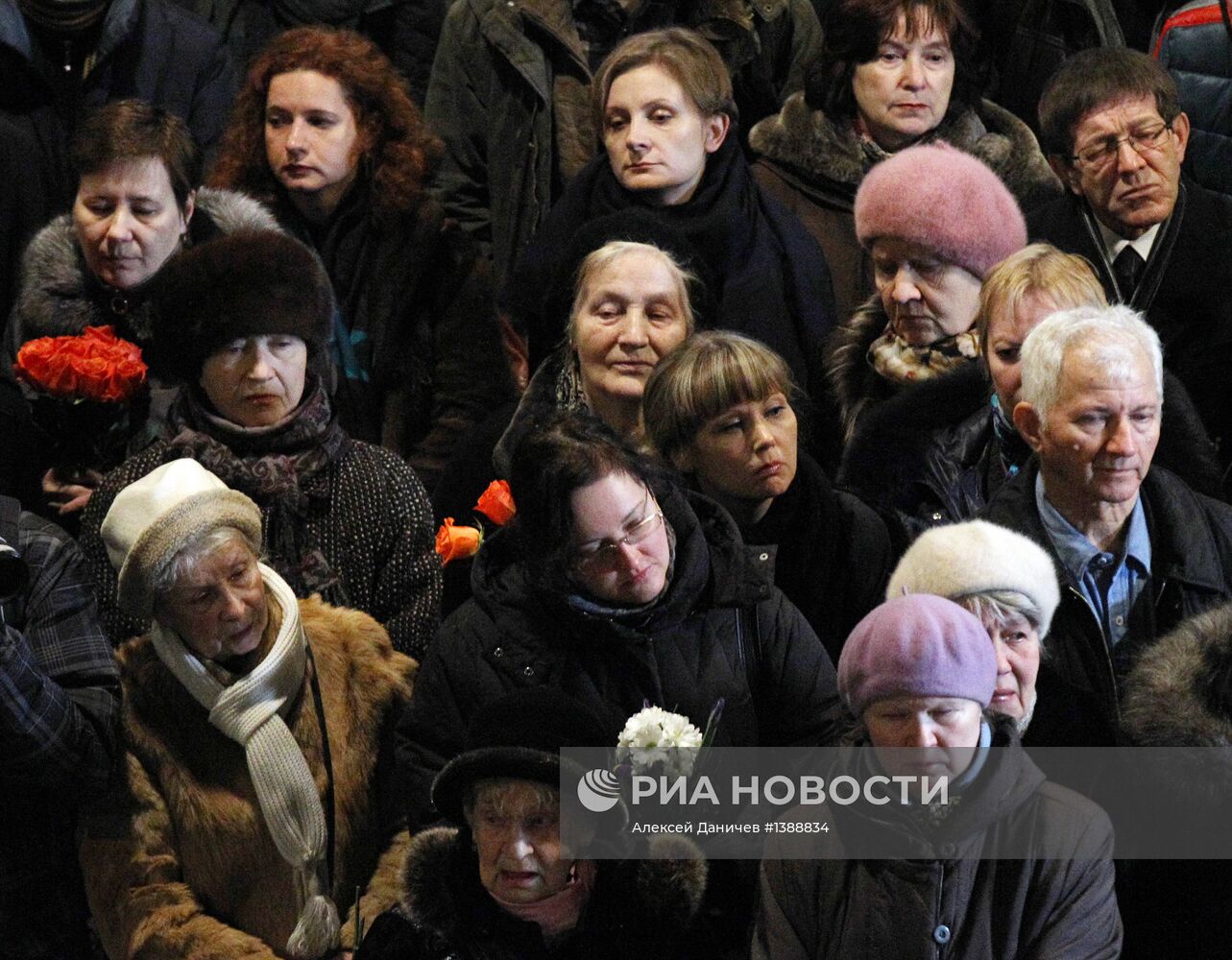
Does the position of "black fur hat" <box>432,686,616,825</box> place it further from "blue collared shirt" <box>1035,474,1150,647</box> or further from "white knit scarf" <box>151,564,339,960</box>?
"blue collared shirt" <box>1035,474,1150,647</box>

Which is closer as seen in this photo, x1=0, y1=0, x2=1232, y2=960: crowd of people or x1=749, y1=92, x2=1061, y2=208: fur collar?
x1=0, y1=0, x2=1232, y2=960: crowd of people

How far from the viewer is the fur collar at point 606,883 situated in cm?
376

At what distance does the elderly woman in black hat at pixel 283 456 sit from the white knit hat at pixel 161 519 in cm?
21

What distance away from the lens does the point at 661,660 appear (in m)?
4.00

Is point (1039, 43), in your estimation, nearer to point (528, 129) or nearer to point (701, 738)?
point (528, 129)

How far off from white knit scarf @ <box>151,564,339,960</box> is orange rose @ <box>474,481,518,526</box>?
2.05 ft

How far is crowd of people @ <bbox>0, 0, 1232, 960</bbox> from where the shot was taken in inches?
148

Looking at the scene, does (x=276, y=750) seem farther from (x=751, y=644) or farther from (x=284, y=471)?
(x=751, y=644)

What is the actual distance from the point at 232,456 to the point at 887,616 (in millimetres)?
1539

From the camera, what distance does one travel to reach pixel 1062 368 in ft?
13.9

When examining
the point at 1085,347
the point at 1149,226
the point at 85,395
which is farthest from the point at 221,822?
the point at 1149,226

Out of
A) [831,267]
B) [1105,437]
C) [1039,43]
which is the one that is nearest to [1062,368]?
[1105,437]

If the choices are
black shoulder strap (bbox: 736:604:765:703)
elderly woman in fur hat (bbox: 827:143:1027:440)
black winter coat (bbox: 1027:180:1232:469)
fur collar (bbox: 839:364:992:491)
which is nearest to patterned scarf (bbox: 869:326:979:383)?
elderly woman in fur hat (bbox: 827:143:1027:440)

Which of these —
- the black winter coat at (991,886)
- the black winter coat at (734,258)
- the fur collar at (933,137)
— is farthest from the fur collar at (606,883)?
the fur collar at (933,137)
